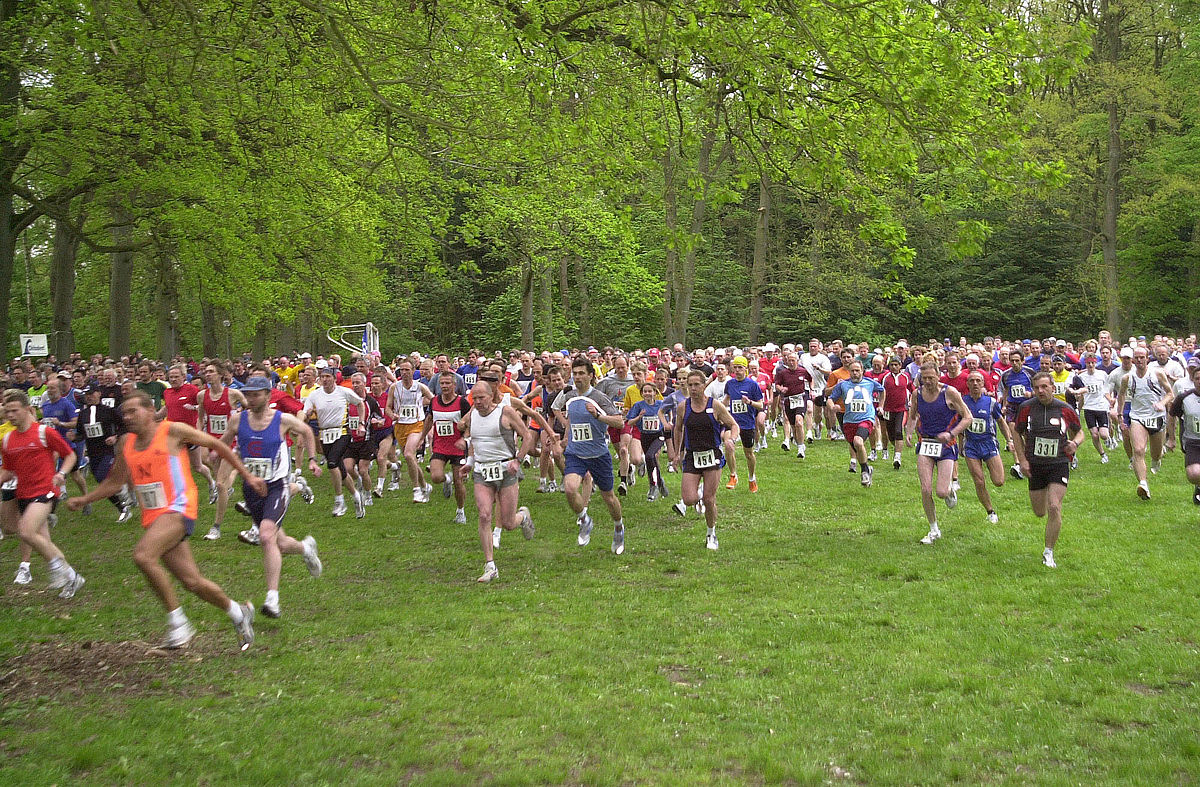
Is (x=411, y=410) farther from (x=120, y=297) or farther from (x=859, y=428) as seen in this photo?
(x=120, y=297)

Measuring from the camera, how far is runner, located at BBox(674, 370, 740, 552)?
1171cm

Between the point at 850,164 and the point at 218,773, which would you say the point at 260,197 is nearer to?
the point at 850,164

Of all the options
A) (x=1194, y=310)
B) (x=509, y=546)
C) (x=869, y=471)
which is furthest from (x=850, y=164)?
(x=1194, y=310)

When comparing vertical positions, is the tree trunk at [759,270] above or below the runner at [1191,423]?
above

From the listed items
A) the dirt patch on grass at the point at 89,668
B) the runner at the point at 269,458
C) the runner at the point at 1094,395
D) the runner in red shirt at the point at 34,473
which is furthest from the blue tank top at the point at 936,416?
the runner in red shirt at the point at 34,473

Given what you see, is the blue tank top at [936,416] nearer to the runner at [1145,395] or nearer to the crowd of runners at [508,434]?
the crowd of runners at [508,434]

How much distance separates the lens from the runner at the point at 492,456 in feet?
35.3

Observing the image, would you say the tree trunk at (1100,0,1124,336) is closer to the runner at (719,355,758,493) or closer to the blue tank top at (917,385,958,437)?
the runner at (719,355,758,493)

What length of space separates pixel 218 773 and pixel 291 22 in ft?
32.6

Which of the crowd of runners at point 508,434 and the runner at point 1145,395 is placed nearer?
the crowd of runners at point 508,434

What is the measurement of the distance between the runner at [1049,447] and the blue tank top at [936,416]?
1.42 m

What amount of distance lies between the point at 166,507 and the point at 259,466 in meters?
1.79

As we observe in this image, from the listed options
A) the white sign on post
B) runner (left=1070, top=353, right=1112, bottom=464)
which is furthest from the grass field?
the white sign on post

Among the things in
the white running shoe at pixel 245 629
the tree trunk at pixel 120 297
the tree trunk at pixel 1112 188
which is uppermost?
the tree trunk at pixel 1112 188
